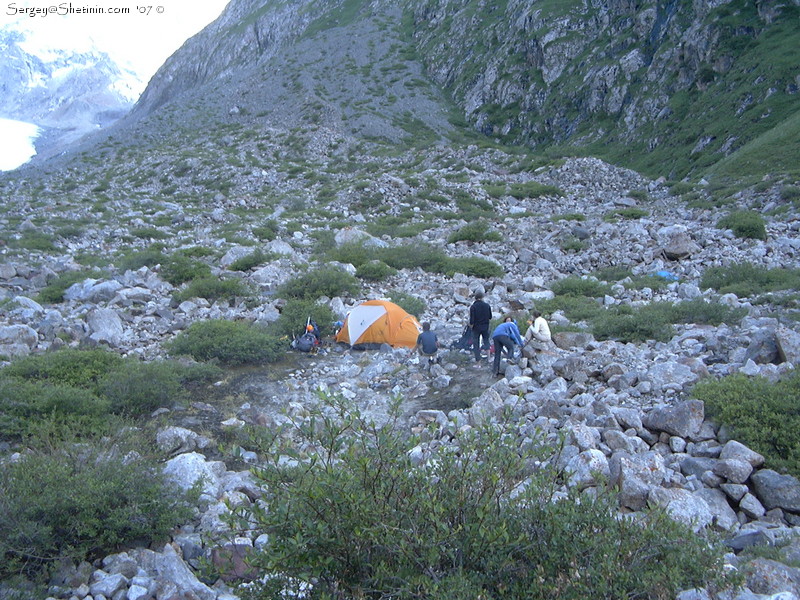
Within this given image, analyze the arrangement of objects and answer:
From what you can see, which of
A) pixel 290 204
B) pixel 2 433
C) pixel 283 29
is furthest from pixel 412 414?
pixel 283 29

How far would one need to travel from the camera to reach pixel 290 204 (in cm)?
2670

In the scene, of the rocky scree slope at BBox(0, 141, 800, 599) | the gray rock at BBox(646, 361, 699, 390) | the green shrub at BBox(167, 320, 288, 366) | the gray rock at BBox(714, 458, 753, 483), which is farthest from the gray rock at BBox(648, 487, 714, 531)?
the green shrub at BBox(167, 320, 288, 366)

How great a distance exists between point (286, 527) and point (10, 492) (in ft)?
9.66

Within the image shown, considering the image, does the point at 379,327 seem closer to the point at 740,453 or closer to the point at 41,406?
the point at 41,406

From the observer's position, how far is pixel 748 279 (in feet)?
38.8

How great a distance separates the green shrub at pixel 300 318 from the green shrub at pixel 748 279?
811 cm

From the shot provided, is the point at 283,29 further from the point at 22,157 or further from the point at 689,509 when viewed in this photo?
the point at 689,509

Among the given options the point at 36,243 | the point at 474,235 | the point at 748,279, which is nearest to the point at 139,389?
the point at 748,279

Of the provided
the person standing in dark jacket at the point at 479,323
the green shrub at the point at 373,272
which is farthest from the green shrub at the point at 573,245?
the person standing in dark jacket at the point at 479,323

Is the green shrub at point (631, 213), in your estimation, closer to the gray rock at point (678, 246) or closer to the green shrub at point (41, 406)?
the gray rock at point (678, 246)

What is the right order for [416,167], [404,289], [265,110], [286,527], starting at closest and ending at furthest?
[286,527], [404,289], [416,167], [265,110]

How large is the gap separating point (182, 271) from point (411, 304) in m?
6.72

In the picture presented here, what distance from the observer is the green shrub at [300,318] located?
11.1 meters

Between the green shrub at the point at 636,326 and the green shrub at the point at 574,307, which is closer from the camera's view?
the green shrub at the point at 636,326
